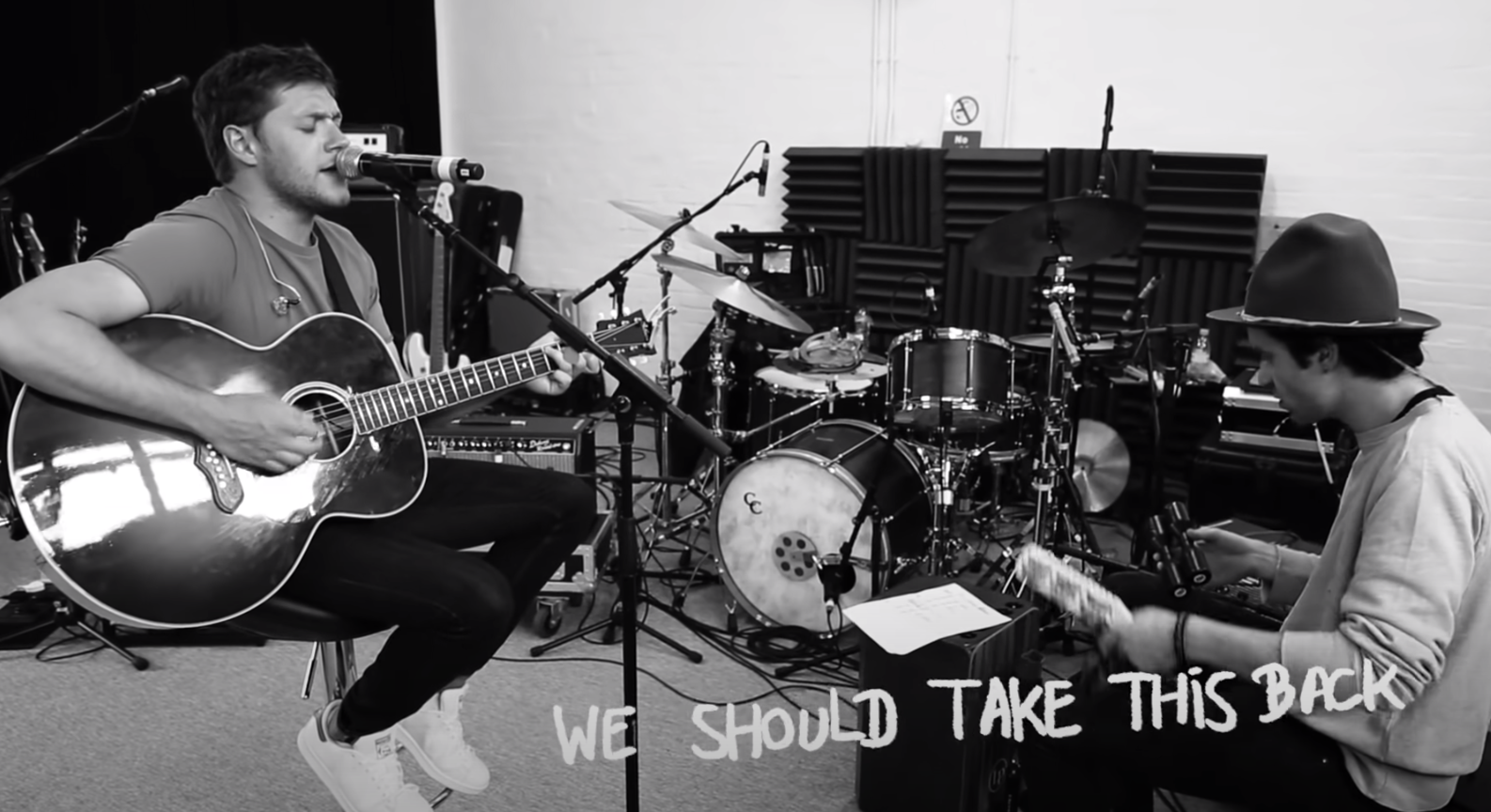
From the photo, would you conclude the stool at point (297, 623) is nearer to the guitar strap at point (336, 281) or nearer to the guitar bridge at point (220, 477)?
the guitar bridge at point (220, 477)

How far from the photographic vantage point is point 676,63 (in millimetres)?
6004

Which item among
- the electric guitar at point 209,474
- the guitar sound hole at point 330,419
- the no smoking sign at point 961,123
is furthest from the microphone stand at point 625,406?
the no smoking sign at point 961,123

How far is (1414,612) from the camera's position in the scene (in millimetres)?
1488

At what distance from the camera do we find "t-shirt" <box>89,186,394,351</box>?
186cm

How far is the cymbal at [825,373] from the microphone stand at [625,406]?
6.24 ft

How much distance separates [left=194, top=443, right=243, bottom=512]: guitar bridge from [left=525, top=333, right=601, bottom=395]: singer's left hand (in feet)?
1.97

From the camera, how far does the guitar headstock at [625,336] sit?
A: 1.96 meters

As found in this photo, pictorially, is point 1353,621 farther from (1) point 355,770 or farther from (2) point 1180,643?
(1) point 355,770

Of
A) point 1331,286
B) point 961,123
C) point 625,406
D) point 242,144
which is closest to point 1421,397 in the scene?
point 1331,286

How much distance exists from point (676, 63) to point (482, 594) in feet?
15.6

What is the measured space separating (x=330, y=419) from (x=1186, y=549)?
5.31 ft

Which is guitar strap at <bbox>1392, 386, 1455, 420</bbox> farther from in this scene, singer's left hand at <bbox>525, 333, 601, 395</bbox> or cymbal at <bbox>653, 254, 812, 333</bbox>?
cymbal at <bbox>653, 254, 812, 333</bbox>

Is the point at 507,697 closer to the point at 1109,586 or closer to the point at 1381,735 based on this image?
the point at 1109,586

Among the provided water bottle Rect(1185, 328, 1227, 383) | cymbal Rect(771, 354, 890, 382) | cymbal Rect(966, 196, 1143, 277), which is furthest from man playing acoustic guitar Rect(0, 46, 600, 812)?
water bottle Rect(1185, 328, 1227, 383)
